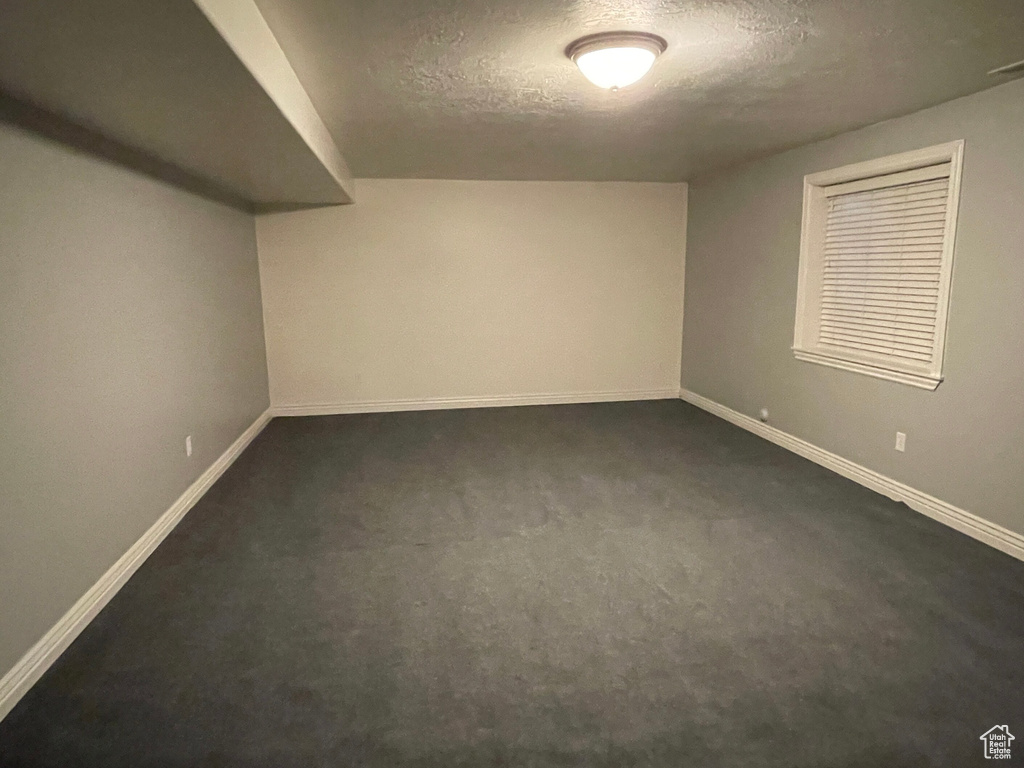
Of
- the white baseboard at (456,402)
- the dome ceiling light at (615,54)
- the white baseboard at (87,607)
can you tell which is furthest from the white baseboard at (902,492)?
the white baseboard at (87,607)

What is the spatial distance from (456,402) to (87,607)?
3.88 meters

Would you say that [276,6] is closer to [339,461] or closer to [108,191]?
[108,191]

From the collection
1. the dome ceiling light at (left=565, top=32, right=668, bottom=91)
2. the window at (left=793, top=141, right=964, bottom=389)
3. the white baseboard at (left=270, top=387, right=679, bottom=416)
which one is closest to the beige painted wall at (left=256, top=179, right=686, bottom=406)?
the white baseboard at (left=270, top=387, right=679, bottom=416)

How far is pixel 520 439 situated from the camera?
4961 millimetres

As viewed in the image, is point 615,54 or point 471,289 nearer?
point 615,54

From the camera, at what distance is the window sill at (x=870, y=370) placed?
3332 mm

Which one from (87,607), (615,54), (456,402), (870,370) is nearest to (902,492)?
(870,370)

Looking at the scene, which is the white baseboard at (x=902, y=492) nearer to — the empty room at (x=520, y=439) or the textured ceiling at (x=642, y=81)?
the empty room at (x=520, y=439)

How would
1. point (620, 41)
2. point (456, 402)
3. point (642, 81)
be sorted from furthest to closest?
point (456, 402)
point (642, 81)
point (620, 41)

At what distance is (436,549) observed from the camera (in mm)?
3062

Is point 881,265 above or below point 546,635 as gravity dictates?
above

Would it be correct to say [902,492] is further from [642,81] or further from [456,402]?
[456,402]

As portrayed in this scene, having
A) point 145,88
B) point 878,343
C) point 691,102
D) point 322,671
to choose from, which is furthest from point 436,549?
point 878,343

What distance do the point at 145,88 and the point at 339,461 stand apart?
292cm
